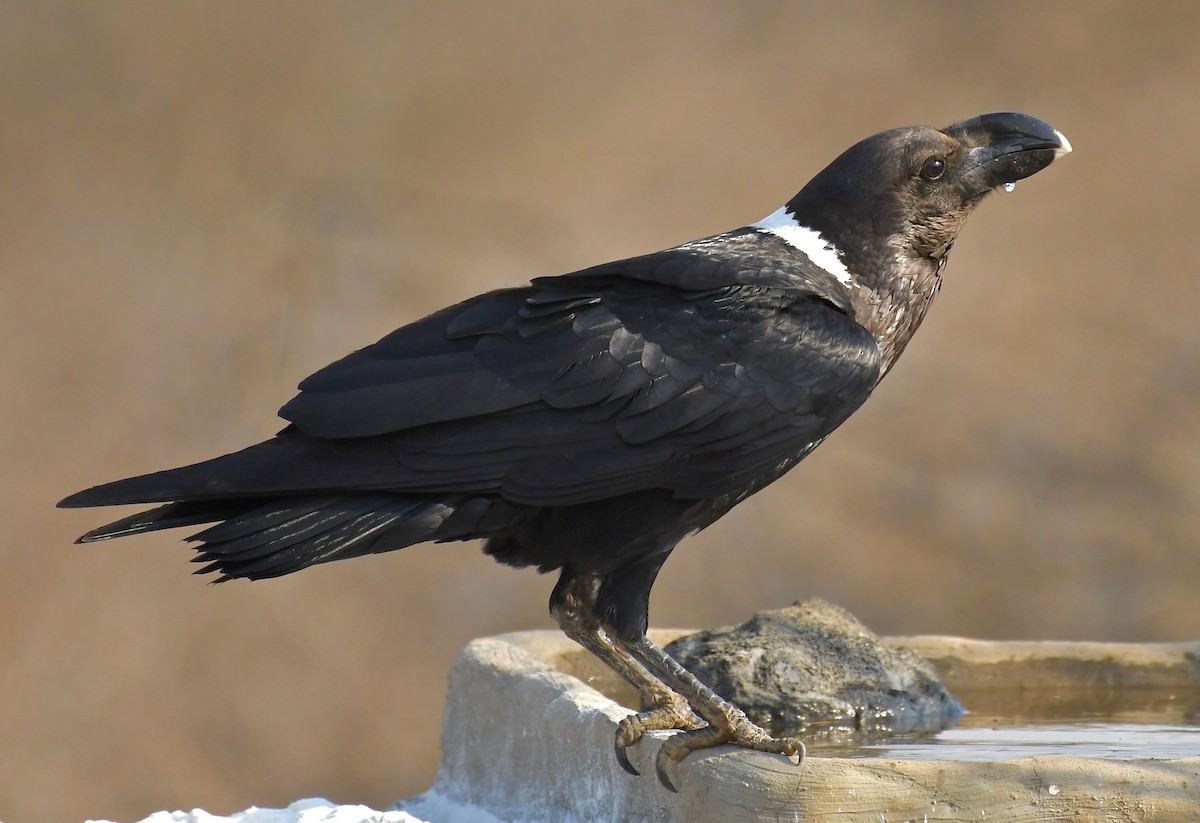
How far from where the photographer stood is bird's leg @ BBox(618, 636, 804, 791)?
304 centimetres

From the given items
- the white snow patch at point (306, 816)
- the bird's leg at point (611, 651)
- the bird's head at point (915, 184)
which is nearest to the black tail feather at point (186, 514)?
the white snow patch at point (306, 816)

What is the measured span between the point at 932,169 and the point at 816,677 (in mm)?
1216

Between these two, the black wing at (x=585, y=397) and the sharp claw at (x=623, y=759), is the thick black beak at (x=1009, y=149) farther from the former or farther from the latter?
the sharp claw at (x=623, y=759)

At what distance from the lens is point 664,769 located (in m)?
3.04

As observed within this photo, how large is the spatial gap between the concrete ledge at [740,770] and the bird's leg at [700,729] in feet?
0.20

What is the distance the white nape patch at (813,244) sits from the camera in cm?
362

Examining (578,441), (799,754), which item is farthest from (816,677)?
(578,441)

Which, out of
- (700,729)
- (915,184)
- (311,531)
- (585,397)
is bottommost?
(700,729)

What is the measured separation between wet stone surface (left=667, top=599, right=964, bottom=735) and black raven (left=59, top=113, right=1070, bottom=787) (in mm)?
458

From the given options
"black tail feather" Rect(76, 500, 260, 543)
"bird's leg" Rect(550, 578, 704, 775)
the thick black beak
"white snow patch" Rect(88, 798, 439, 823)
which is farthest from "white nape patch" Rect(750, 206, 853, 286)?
"white snow patch" Rect(88, 798, 439, 823)

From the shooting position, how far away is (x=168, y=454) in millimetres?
8766

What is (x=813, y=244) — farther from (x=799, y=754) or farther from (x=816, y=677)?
(x=799, y=754)

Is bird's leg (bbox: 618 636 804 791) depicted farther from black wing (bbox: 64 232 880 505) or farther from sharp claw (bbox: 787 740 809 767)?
black wing (bbox: 64 232 880 505)

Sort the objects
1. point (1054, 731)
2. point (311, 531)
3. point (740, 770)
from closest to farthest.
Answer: point (740, 770)
point (311, 531)
point (1054, 731)
